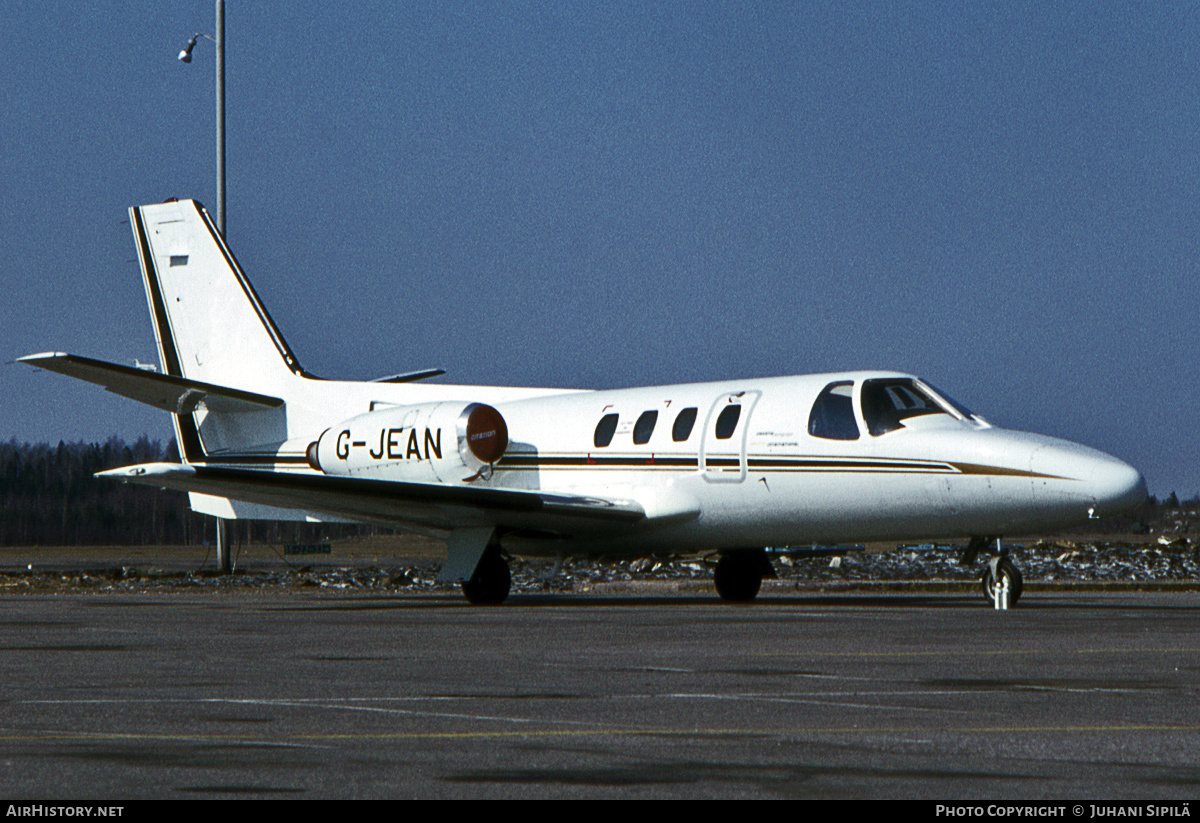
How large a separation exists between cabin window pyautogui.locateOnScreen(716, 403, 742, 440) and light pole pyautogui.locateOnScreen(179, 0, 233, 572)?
1300cm

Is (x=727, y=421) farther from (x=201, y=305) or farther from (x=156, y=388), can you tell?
(x=201, y=305)

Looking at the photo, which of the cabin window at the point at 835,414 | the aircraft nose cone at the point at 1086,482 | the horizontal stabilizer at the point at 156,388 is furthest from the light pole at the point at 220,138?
the aircraft nose cone at the point at 1086,482

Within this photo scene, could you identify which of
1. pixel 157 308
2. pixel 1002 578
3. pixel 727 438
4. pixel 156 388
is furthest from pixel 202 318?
pixel 1002 578

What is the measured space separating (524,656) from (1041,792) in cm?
612

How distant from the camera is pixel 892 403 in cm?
1841

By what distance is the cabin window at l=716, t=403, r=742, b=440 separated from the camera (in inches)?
770

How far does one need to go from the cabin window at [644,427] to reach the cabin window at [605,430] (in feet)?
1.39

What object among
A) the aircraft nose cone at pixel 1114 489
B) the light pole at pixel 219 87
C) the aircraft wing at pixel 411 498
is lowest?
the aircraft nose cone at pixel 1114 489

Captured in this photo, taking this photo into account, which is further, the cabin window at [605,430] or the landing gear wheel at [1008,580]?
the cabin window at [605,430]

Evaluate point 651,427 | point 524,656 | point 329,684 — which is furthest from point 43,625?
point 651,427

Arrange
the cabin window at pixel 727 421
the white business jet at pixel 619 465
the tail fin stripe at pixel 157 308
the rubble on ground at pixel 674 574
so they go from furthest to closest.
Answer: the rubble on ground at pixel 674 574
the tail fin stripe at pixel 157 308
the cabin window at pixel 727 421
the white business jet at pixel 619 465

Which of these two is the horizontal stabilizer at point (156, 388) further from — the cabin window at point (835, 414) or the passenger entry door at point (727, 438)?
the cabin window at point (835, 414)

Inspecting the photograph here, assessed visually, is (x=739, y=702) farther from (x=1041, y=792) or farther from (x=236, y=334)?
(x=236, y=334)

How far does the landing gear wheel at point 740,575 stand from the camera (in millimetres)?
21047
